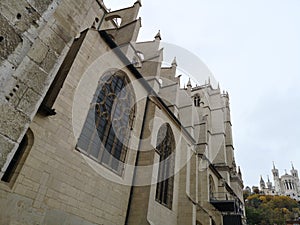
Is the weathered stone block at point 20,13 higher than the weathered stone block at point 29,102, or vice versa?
the weathered stone block at point 20,13

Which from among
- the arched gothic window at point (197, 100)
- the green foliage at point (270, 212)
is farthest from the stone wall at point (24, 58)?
the green foliage at point (270, 212)

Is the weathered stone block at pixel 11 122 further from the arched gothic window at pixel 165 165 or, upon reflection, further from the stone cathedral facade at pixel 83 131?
the arched gothic window at pixel 165 165

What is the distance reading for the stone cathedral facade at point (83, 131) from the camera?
6.24 feet

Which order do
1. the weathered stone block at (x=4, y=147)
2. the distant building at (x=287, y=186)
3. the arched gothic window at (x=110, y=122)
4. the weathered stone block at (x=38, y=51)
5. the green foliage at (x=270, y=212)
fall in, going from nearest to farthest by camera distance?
the weathered stone block at (x=4, y=147)
the weathered stone block at (x=38, y=51)
the arched gothic window at (x=110, y=122)
the green foliage at (x=270, y=212)
the distant building at (x=287, y=186)

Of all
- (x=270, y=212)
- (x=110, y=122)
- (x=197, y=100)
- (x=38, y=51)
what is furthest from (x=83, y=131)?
(x=270, y=212)

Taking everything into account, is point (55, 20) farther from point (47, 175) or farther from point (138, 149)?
point (138, 149)

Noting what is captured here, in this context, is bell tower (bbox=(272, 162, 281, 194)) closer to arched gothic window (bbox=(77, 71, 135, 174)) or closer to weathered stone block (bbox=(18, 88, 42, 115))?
arched gothic window (bbox=(77, 71, 135, 174))

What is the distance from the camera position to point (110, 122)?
7781 mm

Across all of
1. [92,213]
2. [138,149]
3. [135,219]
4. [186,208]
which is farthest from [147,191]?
[186,208]

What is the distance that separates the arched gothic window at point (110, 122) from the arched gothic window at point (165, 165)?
92.0 inches

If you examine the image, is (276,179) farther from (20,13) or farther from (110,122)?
(20,13)

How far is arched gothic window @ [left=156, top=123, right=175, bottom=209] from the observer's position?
32.8 ft

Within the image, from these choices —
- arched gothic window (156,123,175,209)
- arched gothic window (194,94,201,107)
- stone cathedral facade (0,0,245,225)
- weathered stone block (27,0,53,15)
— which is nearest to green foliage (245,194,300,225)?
arched gothic window (194,94,201,107)

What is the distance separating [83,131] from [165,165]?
547cm
